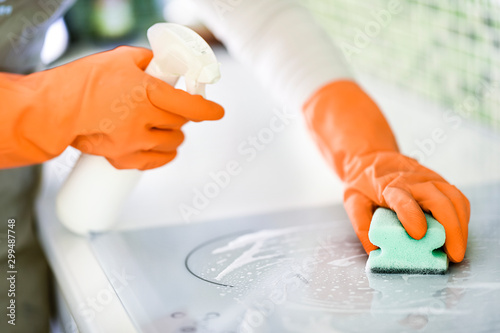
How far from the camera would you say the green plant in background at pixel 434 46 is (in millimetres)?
1407

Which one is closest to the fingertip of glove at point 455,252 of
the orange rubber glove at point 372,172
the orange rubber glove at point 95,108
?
the orange rubber glove at point 372,172

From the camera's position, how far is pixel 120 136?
0.94m

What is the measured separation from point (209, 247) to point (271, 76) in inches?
19.5

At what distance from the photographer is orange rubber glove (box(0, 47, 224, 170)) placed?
92 centimetres

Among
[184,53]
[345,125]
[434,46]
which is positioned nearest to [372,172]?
[345,125]

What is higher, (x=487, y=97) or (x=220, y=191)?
(x=487, y=97)

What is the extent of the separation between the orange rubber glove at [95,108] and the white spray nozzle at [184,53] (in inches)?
1.5

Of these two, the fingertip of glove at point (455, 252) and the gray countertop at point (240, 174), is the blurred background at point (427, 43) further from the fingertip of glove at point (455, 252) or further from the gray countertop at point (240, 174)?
the fingertip of glove at point (455, 252)

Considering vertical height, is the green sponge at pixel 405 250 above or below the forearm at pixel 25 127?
above

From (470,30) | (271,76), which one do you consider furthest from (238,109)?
(470,30)

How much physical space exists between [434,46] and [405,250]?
0.89 meters

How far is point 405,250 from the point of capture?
2.74ft

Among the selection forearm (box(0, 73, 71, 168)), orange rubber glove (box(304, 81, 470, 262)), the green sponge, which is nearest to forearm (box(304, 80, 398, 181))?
orange rubber glove (box(304, 81, 470, 262))

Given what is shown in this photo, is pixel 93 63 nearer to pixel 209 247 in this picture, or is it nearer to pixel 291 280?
pixel 209 247
